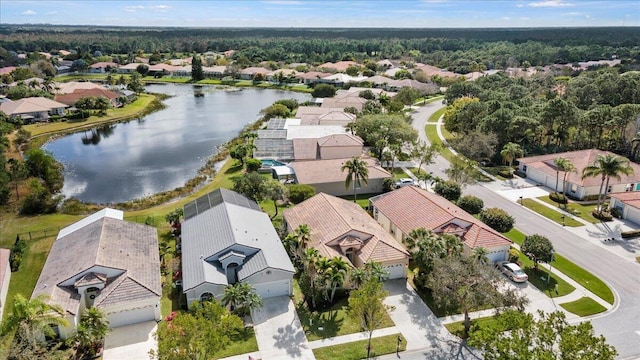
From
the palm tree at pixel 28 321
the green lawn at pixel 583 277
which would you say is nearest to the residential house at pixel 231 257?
the palm tree at pixel 28 321

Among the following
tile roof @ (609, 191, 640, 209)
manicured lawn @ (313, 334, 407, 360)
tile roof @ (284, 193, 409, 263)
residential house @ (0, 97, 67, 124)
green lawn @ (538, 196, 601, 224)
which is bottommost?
manicured lawn @ (313, 334, 407, 360)

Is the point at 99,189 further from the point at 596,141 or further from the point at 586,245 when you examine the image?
the point at 596,141

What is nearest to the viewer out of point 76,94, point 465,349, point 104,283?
point 465,349

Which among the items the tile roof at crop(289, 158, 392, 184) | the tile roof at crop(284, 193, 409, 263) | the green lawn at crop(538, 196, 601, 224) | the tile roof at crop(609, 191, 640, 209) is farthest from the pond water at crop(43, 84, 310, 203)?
the tile roof at crop(609, 191, 640, 209)

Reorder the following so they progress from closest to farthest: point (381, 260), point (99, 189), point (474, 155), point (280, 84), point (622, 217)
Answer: point (381, 260) → point (622, 217) → point (99, 189) → point (474, 155) → point (280, 84)

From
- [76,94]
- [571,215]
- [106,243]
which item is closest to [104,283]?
[106,243]

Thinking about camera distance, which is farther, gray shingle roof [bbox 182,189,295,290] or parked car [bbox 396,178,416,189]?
parked car [bbox 396,178,416,189]

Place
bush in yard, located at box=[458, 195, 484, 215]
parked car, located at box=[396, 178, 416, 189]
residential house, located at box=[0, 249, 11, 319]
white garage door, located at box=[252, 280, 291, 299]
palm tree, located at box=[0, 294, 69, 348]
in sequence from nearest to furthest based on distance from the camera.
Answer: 1. palm tree, located at box=[0, 294, 69, 348]
2. residential house, located at box=[0, 249, 11, 319]
3. white garage door, located at box=[252, 280, 291, 299]
4. bush in yard, located at box=[458, 195, 484, 215]
5. parked car, located at box=[396, 178, 416, 189]

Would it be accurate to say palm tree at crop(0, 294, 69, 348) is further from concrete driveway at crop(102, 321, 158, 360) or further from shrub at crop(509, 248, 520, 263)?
shrub at crop(509, 248, 520, 263)
